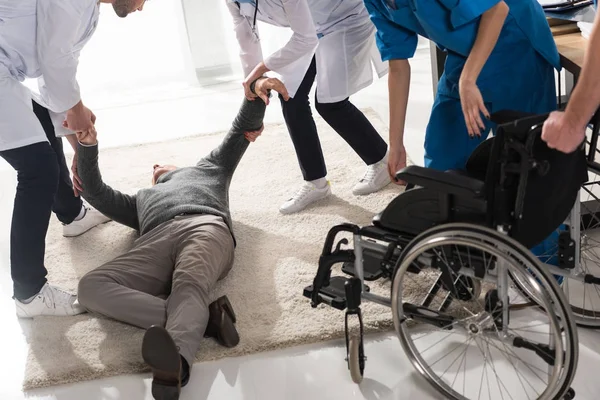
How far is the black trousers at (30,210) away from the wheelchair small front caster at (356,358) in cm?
105

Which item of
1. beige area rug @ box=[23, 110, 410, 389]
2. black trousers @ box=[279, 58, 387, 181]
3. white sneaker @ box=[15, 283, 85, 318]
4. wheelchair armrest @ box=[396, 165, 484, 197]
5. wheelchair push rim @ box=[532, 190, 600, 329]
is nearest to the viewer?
wheelchair armrest @ box=[396, 165, 484, 197]

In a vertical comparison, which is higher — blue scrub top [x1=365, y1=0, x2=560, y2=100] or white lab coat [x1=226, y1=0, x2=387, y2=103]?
blue scrub top [x1=365, y1=0, x2=560, y2=100]

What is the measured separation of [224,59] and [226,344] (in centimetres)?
268

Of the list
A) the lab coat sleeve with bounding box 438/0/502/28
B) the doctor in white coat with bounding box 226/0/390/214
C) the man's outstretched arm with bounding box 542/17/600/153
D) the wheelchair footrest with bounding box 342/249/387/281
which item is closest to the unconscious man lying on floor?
the doctor in white coat with bounding box 226/0/390/214

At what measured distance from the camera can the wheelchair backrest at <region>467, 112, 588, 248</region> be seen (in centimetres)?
165

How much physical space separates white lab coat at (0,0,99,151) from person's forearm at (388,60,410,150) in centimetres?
89

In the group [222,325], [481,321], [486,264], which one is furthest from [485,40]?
[222,325]

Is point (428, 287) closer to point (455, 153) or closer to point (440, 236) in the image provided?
point (455, 153)

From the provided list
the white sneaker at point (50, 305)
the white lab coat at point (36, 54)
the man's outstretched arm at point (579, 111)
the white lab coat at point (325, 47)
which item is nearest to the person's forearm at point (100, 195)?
the white lab coat at point (36, 54)

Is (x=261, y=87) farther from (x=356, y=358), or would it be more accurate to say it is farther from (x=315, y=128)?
(x=356, y=358)

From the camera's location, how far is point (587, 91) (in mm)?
1611

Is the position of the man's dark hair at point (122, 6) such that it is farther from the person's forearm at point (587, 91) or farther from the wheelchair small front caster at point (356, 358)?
the person's forearm at point (587, 91)

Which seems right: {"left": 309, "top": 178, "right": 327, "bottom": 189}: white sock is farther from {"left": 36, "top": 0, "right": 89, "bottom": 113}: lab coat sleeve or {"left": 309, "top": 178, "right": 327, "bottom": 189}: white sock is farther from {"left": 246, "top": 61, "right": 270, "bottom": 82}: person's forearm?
{"left": 36, "top": 0, "right": 89, "bottom": 113}: lab coat sleeve

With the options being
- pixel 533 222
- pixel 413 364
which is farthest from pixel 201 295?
pixel 533 222
